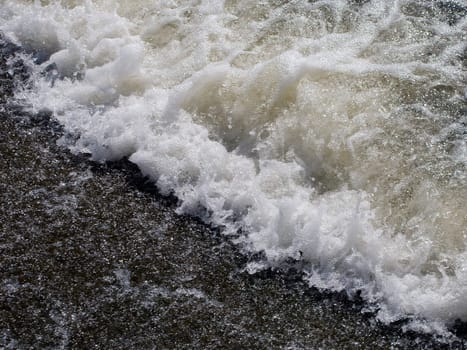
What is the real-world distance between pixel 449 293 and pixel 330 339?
91 cm

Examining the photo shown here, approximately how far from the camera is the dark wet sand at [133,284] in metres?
4.88

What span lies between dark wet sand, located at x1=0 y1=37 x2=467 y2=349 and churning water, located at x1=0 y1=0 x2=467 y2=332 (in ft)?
0.64

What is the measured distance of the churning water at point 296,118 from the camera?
5.36m

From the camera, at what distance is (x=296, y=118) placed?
248 inches

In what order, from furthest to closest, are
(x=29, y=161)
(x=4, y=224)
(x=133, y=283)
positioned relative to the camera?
(x=29, y=161)
(x=4, y=224)
(x=133, y=283)

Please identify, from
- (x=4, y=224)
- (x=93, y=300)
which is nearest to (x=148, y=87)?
(x=4, y=224)

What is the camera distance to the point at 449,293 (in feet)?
16.5

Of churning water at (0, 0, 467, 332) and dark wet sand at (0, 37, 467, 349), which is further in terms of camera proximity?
churning water at (0, 0, 467, 332)

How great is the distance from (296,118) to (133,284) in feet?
6.92

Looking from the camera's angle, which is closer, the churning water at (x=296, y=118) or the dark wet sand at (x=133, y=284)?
the dark wet sand at (x=133, y=284)

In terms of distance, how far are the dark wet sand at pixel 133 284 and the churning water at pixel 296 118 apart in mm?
196

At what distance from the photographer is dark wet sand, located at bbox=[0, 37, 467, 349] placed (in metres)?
4.88

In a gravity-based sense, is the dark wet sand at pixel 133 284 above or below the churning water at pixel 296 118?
below

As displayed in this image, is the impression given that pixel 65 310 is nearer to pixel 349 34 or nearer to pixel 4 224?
pixel 4 224
